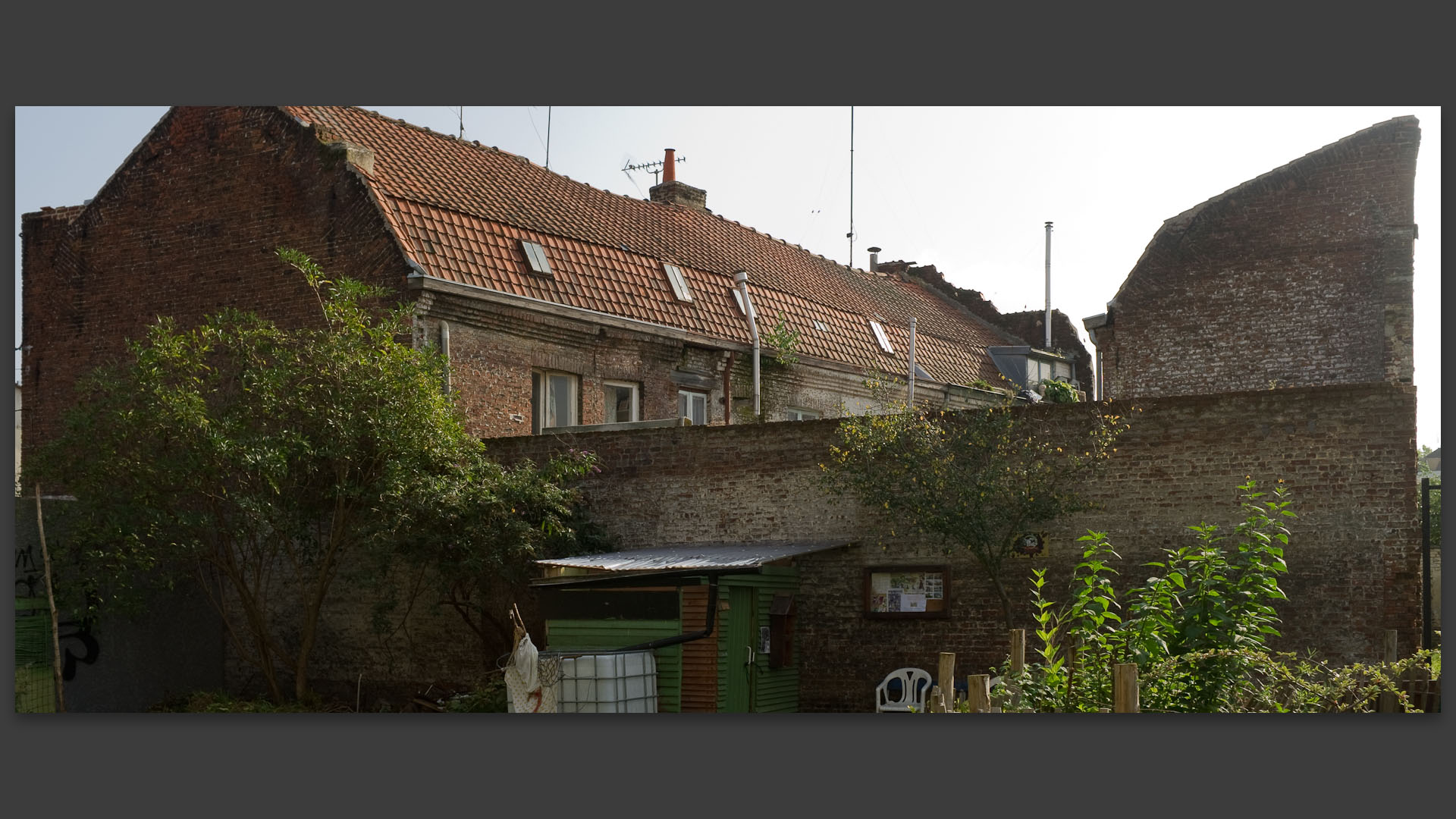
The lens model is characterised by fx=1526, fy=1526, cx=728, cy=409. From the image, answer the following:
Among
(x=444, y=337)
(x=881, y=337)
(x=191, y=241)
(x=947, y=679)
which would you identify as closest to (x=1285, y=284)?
(x=881, y=337)

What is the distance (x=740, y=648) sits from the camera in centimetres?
1358

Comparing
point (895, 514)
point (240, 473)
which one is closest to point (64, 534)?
point (240, 473)

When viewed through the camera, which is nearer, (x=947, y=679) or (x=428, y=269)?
(x=947, y=679)

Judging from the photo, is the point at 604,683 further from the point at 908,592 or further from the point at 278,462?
the point at 278,462

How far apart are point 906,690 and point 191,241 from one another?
33.9 feet

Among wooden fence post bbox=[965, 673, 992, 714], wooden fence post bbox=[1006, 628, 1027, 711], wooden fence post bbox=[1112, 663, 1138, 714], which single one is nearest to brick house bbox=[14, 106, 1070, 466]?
wooden fence post bbox=[1006, 628, 1027, 711]

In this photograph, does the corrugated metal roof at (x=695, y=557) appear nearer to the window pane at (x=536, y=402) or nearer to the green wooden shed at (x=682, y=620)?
the green wooden shed at (x=682, y=620)

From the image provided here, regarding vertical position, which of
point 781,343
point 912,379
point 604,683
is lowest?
point 604,683

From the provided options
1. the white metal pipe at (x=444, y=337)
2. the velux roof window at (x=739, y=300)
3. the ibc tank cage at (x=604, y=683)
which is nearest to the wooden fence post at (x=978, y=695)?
the ibc tank cage at (x=604, y=683)

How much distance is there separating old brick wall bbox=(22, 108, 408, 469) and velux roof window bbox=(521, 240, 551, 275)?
1.89 m

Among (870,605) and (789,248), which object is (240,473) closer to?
(870,605)

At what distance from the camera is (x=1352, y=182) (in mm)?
16641

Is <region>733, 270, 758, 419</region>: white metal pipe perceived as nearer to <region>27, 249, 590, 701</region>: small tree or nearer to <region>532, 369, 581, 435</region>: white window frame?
<region>532, 369, 581, 435</region>: white window frame

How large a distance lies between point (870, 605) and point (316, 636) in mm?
6266
